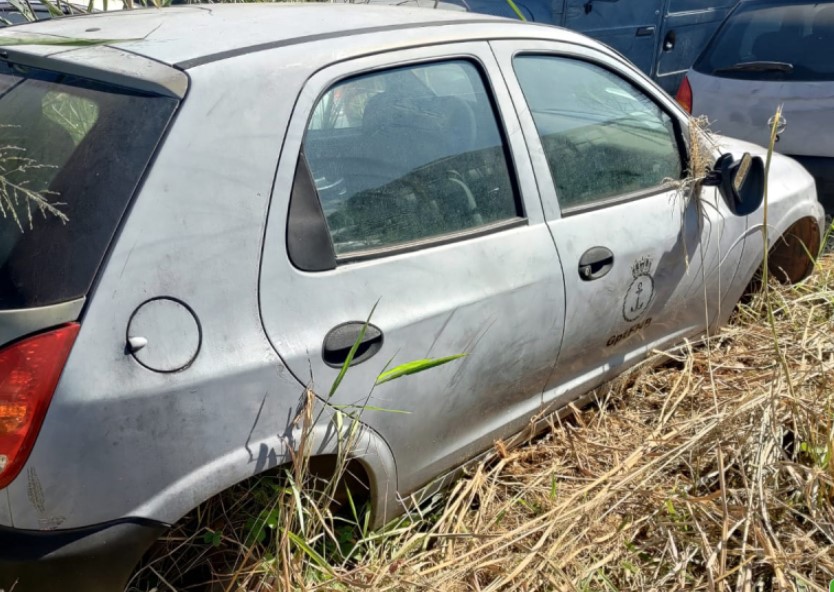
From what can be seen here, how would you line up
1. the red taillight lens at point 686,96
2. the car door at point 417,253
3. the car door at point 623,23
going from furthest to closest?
the car door at point 623,23, the red taillight lens at point 686,96, the car door at point 417,253

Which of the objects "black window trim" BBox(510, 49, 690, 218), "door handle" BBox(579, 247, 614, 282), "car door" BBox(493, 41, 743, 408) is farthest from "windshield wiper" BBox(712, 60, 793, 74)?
"door handle" BBox(579, 247, 614, 282)

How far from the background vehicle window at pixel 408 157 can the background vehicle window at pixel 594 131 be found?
9.3 inches

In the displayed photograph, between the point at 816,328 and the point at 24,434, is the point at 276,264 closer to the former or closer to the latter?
the point at 24,434

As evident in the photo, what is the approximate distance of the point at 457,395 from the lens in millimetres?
2469

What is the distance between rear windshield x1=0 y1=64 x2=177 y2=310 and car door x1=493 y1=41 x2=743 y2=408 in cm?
123

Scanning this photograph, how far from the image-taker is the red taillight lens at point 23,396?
1.71 meters

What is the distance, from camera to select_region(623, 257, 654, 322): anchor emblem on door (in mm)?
2986

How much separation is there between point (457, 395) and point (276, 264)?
2.40ft

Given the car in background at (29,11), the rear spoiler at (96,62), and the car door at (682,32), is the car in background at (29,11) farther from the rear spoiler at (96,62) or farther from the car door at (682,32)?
the car door at (682,32)

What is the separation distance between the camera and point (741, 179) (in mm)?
3271

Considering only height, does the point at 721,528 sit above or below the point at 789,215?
below

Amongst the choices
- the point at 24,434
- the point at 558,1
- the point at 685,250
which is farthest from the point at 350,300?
the point at 558,1

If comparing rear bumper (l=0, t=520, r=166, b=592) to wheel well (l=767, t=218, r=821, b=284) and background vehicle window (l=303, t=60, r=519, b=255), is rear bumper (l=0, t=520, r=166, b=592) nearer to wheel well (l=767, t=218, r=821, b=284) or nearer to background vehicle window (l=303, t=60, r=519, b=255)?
background vehicle window (l=303, t=60, r=519, b=255)

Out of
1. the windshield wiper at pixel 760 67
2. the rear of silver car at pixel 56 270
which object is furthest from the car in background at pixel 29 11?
the windshield wiper at pixel 760 67
